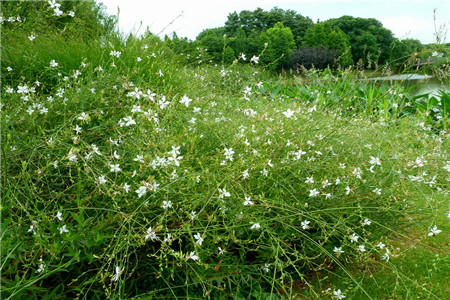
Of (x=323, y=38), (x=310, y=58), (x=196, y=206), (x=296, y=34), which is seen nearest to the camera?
(x=196, y=206)

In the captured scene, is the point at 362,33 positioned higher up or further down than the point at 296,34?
further down

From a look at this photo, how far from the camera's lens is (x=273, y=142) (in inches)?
114

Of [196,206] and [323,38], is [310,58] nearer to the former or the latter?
[323,38]

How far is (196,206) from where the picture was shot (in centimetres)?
210

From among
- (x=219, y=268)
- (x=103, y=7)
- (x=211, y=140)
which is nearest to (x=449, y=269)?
(x=219, y=268)

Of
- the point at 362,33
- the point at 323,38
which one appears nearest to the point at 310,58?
the point at 323,38

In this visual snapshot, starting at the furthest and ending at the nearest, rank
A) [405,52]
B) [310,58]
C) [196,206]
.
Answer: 1. [310,58]
2. [405,52]
3. [196,206]

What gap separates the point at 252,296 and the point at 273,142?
1.19m

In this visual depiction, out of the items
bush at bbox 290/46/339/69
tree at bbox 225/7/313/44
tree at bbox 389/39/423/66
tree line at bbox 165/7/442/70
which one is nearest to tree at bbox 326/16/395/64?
tree line at bbox 165/7/442/70

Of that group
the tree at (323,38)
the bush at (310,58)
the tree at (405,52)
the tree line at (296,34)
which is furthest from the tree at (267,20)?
the tree at (405,52)

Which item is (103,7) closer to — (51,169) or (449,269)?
(51,169)

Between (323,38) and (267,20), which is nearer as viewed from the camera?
(323,38)

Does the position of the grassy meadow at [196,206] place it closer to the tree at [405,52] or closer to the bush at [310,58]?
the tree at [405,52]

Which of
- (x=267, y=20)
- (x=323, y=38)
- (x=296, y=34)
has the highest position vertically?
(x=267, y=20)
